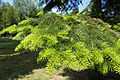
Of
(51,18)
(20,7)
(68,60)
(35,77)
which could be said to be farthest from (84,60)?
(20,7)

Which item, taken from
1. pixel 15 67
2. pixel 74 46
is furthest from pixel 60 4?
pixel 15 67

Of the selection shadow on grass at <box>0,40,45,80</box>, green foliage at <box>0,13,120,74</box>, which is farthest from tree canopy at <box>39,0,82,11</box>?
shadow on grass at <box>0,40,45,80</box>

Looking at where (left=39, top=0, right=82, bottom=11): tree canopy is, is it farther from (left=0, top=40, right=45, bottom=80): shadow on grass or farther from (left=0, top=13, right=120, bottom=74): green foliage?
(left=0, top=40, right=45, bottom=80): shadow on grass

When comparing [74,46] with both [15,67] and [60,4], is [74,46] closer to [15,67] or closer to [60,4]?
[60,4]

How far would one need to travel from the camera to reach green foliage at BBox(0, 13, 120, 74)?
0.81 meters

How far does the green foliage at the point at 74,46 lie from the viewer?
0.81 meters

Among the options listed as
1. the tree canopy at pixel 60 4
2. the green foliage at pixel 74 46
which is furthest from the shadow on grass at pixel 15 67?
the green foliage at pixel 74 46

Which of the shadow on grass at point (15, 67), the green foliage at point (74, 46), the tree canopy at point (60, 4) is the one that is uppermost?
the tree canopy at point (60, 4)

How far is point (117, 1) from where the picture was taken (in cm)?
288

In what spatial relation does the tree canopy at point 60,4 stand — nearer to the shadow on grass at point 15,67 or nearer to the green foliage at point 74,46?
the green foliage at point 74,46

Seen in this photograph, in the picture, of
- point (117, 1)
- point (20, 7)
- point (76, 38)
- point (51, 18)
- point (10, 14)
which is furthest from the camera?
point (20, 7)

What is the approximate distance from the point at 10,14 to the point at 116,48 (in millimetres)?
42596

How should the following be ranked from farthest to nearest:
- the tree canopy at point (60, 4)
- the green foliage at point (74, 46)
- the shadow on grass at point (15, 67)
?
the shadow on grass at point (15, 67)
the tree canopy at point (60, 4)
the green foliage at point (74, 46)

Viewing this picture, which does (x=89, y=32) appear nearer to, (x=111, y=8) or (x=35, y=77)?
(x=111, y=8)
